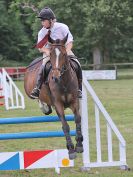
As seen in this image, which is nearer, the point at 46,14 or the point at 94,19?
the point at 46,14

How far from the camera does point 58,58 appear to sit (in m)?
6.77

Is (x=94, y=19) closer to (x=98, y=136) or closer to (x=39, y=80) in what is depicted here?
(x=98, y=136)

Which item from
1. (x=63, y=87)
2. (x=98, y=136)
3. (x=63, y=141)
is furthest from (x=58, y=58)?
(x=63, y=141)

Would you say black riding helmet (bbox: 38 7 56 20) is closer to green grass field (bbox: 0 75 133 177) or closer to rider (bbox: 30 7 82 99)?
rider (bbox: 30 7 82 99)

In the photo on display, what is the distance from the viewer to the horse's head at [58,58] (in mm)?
6738

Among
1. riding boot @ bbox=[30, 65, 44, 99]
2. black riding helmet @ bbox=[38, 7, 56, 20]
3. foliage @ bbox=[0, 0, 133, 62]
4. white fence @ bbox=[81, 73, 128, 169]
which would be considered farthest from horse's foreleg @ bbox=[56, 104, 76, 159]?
foliage @ bbox=[0, 0, 133, 62]

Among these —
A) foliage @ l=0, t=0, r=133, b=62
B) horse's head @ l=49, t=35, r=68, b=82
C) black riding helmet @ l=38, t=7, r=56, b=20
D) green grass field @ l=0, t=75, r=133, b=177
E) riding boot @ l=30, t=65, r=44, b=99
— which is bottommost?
foliage @ l=0, t=0, r=133, b=62

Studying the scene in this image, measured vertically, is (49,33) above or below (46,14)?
below

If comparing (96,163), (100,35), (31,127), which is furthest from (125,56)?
(96,163)

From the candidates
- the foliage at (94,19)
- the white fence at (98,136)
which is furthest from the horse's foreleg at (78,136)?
the foliage at (94,19)

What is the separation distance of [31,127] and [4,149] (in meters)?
2.85

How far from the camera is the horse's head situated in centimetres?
674

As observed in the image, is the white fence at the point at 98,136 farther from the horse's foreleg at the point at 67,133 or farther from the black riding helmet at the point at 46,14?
the black riding helmet at the point at 46,14

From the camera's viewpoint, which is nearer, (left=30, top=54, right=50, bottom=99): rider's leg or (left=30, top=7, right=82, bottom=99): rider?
(left=30, top=7, right=82, bottom=99): rider
